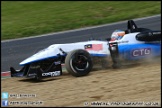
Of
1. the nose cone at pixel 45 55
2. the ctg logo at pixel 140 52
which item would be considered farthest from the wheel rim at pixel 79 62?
the ctg logo at pixel 140 52

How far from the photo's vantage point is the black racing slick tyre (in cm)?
759

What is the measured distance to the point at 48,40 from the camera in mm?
12836

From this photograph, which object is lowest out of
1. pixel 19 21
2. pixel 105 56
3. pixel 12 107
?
pixel 12 107

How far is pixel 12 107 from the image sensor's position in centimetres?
555

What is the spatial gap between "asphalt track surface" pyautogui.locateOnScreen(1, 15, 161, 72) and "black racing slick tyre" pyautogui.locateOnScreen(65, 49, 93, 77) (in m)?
2.25

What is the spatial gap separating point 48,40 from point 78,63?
208 inches

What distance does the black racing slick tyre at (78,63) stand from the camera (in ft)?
24.9

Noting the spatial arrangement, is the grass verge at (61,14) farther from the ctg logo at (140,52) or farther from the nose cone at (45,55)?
the ctg logo at (140,52)

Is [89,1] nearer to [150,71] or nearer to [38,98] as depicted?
[150,71]

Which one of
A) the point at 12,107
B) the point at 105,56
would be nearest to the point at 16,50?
the point at 105,56

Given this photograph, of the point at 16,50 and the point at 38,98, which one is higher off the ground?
A: the point at 16,50

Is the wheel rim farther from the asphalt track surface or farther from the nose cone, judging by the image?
the asphalt track surface

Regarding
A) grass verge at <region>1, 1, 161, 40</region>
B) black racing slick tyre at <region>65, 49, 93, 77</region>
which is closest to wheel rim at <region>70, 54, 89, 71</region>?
black racing slick tyre at <region>65, 49, 93, 77</region>

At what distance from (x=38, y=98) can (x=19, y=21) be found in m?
11.7
